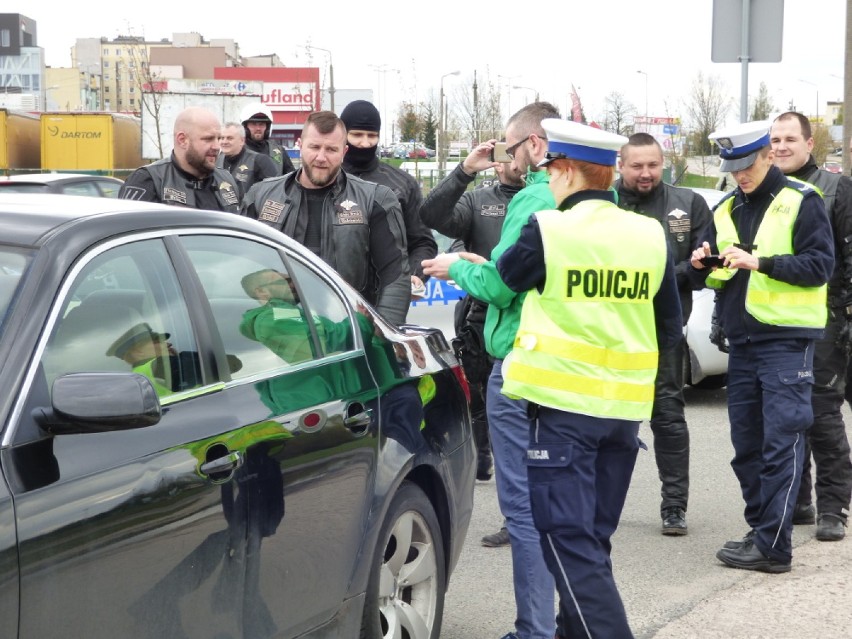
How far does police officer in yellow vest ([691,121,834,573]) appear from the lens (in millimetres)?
5641

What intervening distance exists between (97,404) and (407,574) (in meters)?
1.75

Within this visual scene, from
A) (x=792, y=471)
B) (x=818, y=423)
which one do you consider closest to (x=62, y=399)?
(x=792, y=471)

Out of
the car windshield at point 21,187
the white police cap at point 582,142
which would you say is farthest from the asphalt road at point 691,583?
the car windshield at point 21,187

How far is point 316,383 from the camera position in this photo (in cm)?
362

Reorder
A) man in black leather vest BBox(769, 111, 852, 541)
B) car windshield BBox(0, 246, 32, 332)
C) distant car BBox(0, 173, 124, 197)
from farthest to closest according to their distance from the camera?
1. distant car BBox(0, 173, 124, 197)
2. man in black leather vest BBox(769, 111, 852, 541)
3. car windshield BBox(0, 246, 32, 332)

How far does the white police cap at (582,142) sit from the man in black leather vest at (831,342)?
284 centimetres

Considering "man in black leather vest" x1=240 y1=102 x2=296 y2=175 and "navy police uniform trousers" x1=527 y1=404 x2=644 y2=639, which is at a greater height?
"man in black leather vest" x1=240 y1=102 x2=296 y2=175

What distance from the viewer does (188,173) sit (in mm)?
6535

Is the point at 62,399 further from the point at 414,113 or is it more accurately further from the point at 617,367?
the point at 414,113

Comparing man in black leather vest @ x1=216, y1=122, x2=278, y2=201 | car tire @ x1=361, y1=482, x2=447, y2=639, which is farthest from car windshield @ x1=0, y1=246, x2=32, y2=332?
man in black leather vest @ x1=216, y1=122, x2=278, y2=201

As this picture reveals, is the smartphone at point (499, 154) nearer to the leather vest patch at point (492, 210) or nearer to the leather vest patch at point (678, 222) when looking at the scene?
the leather vest patch at point (492, 210)

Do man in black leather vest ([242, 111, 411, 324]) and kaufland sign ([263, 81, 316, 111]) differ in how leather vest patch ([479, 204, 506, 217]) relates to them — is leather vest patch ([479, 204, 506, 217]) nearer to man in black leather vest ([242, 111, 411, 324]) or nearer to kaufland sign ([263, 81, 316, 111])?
man in black leather vest ([242, 111, 411, 324])

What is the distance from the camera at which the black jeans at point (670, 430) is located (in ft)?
21.1

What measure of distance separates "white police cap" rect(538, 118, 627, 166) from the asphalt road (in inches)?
78.7
